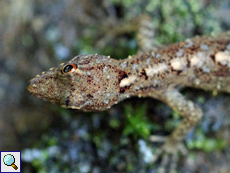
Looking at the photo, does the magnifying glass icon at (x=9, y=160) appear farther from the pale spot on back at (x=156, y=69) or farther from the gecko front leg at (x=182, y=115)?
the pale spot on back at (x=156, y=69)

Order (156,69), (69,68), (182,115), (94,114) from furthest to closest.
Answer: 1. (94,114)
2. (182,115)
3. (156,69)
4. (69,68)

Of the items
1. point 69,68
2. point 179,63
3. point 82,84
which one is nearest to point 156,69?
point 179,63

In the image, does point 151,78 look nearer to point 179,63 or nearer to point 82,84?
point 179,63

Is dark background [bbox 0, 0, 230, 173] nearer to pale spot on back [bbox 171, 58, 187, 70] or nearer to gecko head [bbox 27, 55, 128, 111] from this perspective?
pale spot on back [bbox 171, 58, 187, 70]

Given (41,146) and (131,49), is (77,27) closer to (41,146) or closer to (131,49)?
(131,49)

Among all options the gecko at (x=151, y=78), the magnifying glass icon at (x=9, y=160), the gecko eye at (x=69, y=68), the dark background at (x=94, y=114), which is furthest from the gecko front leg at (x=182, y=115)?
the magnifying glass icon at (x=9, y=160)
